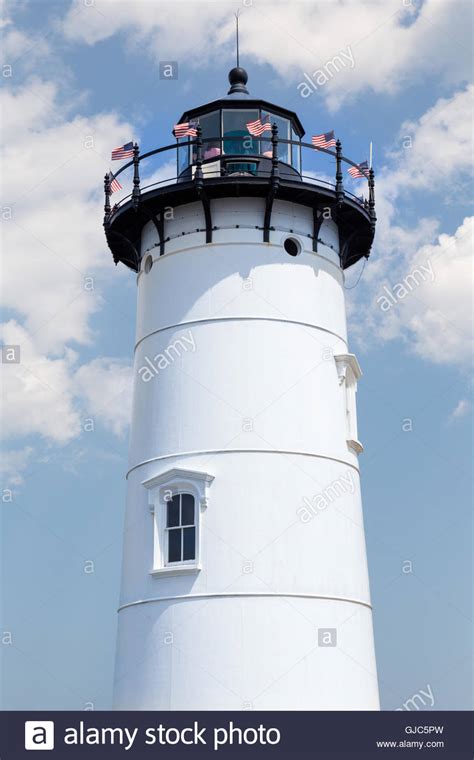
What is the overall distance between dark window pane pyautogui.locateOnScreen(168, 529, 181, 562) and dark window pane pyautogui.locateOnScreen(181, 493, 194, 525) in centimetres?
28

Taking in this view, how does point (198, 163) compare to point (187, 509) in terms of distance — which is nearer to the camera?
point (187, 509)

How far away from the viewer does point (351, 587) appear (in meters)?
22.9

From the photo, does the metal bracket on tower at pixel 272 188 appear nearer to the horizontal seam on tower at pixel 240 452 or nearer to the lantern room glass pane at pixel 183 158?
the lantern room glass pane at pixel 183 158

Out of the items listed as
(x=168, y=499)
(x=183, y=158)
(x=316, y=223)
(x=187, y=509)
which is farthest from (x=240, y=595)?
(x=183, y=158)

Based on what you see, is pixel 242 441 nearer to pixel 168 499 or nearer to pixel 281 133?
pixel 168 499

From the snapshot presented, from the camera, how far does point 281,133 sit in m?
26.1

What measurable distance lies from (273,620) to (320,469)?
11.0 ft

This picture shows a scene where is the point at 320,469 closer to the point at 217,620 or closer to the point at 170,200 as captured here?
the point at 217,620

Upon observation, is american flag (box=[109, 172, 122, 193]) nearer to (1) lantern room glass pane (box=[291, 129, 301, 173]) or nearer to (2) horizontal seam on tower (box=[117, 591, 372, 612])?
(1) lantern room glass pane (box=[291, 129, 301, 173])

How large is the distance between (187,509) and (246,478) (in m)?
1.39

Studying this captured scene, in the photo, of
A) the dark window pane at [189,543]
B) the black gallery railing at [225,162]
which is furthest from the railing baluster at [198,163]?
the dark window pane at [189,543]

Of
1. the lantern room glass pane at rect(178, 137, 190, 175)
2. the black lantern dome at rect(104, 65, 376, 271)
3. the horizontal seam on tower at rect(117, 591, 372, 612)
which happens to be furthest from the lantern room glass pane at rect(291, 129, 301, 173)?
the horizontal seam on tower at rect(117, 591, 372, 612)

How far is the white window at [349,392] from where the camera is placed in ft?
80.0

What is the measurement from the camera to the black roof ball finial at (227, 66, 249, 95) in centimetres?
2677
